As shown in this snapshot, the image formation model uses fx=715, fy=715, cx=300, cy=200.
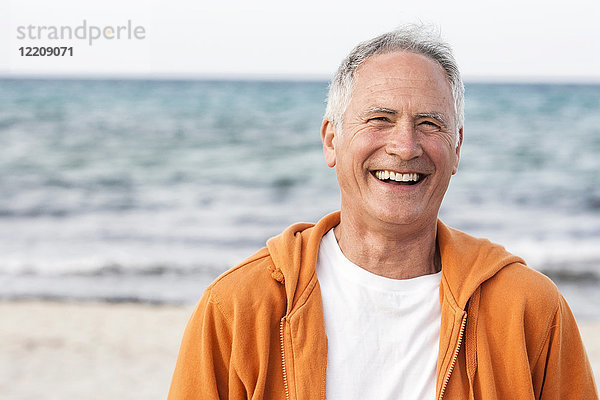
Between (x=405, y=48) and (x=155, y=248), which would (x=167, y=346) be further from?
(x=405, y=48)

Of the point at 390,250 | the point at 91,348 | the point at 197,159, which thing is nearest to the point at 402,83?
the point at 390,250

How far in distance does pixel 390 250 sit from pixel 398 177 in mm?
221

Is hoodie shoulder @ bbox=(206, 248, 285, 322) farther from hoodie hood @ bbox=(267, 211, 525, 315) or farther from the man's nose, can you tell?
the man's nose

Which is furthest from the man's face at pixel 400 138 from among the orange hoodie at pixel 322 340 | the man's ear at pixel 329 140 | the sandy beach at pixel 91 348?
the sandy beach at pixel 91 348

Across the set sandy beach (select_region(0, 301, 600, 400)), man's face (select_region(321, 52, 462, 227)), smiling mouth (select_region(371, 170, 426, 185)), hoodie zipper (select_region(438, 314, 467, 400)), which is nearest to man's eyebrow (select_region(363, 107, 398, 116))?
man's face (select_region(321, 52, 462, 227))

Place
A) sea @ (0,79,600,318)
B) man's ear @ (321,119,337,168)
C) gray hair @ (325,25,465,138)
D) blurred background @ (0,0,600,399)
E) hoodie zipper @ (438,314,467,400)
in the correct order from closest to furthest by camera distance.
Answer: hoodie zipper @ (438,314,467,400) → gray hair @ (325,25,465,138) → man's ear @ (321,119,337,168) → blurred background @ (0,0,600,399) → sea @ (0,79,600,318)

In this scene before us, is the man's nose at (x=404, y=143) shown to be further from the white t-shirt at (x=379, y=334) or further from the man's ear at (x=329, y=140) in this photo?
the white t-shirt at (x=379, y=334)

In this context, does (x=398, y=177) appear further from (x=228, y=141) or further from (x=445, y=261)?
(x=228, y=141)

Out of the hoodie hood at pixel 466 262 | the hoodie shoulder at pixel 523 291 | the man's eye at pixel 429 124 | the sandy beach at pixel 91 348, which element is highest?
the man's eye at pixel 429 124

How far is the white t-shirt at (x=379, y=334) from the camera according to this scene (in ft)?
5.90

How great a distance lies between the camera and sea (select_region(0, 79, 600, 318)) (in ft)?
24.9

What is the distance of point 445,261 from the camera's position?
1906mm

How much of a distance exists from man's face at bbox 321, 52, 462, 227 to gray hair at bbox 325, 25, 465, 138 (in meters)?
0.02

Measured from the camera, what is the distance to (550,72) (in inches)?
890
